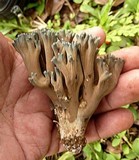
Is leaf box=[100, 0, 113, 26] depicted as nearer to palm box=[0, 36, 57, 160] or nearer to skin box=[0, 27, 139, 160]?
skin box=[0, 27, 139, 160]

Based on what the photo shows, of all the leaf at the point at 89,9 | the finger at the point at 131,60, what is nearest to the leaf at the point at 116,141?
the finger at the point at 131,60

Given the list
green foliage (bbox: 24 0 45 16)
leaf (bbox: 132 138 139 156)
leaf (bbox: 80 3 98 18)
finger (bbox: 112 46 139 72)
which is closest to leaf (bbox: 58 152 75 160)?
leaf (bbox: 132 138 139 156)

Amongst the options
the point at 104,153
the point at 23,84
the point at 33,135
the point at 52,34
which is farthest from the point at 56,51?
the point at 104,153

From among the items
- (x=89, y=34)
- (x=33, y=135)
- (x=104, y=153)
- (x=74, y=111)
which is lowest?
(x=104, y=153)

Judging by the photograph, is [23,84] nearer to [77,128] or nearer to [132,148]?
[77,128]

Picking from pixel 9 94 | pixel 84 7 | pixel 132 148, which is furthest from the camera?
pixel 84 7

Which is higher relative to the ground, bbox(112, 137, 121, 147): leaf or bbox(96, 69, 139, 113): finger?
bbox(96, 69, 139, 113): finger
